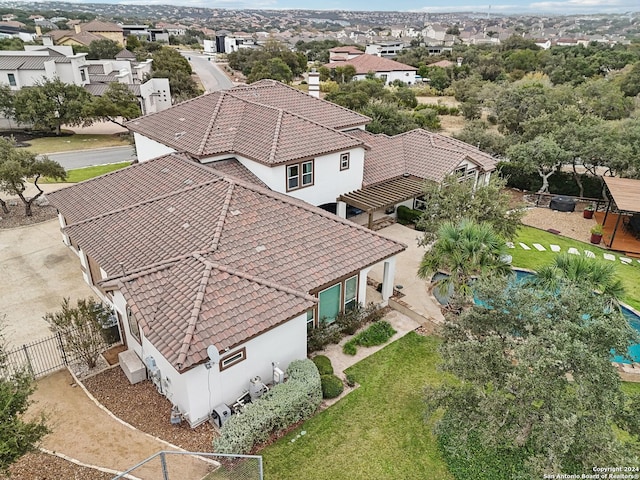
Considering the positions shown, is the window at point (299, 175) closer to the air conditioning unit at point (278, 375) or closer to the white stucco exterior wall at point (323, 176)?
the white stucco exterior wall at point (323, 176)

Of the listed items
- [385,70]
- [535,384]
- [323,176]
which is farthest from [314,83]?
[385,70]

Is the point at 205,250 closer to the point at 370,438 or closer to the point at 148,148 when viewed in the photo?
the point at 370,438

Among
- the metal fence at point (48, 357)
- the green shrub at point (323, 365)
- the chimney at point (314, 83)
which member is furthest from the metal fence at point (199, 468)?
the chimney at point (314, 83)

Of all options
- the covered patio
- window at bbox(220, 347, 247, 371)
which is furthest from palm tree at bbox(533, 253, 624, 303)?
Result: the covered patio

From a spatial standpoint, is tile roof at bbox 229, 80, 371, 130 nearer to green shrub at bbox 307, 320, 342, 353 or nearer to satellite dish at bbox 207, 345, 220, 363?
green shrub at bbox 307, 320, 342, 353

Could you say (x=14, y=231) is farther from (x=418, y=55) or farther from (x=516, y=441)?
(x=418, y=55)
